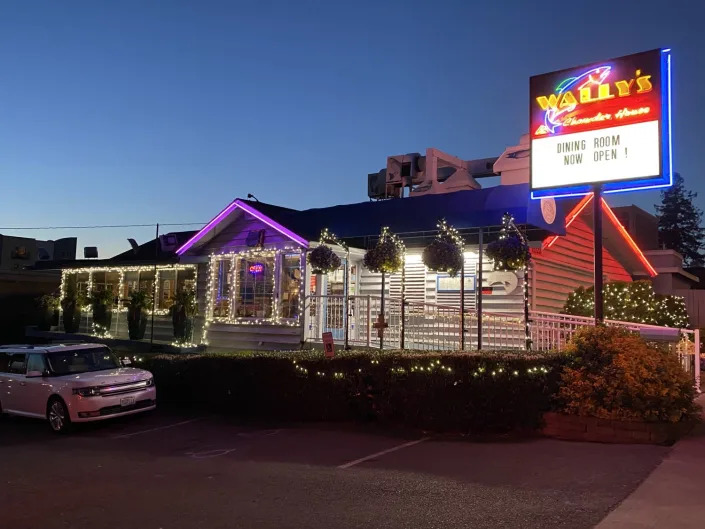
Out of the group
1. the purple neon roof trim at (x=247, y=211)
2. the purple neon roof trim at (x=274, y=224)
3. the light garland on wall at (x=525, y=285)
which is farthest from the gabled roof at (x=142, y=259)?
the light garland on wall at (x=525, y=285)

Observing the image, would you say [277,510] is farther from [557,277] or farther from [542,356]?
[557,277]

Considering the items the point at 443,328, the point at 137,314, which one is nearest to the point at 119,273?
the point at 137,314

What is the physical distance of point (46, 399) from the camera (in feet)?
37.5

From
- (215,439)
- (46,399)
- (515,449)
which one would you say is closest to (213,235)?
(46,399)

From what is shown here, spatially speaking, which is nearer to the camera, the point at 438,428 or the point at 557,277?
the point at 438,428

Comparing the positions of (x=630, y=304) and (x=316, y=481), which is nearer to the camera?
(x=316, y=481)

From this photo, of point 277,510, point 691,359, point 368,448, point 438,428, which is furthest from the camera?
point 691,359

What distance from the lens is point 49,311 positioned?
926 inches

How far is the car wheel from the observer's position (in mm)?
11062

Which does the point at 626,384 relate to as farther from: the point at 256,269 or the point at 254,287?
the point at 254,287

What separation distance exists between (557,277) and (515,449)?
932 centimetres

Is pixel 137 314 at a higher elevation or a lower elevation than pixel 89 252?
lower

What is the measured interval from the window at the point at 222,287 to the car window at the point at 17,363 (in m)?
6.18

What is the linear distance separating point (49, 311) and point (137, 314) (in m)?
5.68
